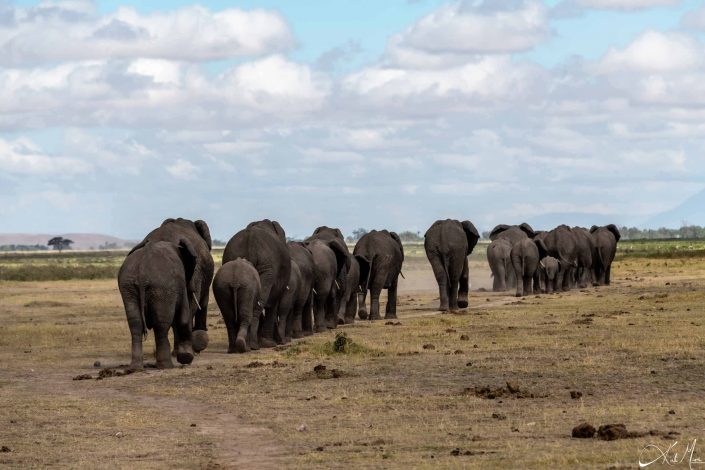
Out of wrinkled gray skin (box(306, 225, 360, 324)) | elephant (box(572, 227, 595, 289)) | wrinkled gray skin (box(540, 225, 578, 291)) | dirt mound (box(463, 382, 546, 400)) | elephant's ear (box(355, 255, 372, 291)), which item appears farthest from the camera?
elephant (box(572, 227, 595, 289))

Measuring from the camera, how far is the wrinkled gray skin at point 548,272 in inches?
2249

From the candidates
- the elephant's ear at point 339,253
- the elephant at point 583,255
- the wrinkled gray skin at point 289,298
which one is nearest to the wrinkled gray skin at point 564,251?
the elephant at point 583,255

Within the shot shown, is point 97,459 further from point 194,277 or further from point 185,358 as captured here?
point 194,277

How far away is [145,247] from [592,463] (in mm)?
13665

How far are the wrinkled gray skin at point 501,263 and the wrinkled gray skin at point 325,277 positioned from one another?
2231cm

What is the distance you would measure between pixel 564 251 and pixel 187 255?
35.5m

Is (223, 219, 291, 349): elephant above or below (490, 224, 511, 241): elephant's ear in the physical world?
below

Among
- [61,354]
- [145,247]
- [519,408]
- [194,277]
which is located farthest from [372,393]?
[61,354]

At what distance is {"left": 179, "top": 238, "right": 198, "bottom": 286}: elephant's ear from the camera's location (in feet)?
88.3

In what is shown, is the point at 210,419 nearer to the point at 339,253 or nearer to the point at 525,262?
the point at 339,253

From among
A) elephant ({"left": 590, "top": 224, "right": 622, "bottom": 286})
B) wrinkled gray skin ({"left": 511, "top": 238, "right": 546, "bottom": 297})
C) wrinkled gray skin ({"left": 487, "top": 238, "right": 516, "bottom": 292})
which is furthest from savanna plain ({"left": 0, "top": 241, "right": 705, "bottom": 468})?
elephant ({"left": 590, "top": 224, "right": 622, "bottom": 286})

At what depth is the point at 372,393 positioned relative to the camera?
20641 mm

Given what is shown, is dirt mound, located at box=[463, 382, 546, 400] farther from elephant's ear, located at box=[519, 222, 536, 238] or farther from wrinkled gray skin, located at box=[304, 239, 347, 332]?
elephant's ear, located at box=[519, 222, 536, 238]

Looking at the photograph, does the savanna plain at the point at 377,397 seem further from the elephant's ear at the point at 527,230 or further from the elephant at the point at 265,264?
the elephant's ear at the point at 527,230
